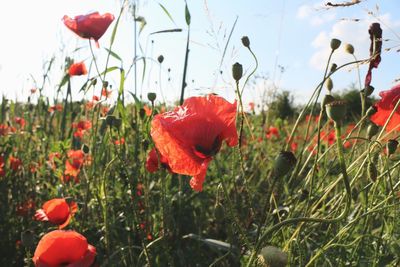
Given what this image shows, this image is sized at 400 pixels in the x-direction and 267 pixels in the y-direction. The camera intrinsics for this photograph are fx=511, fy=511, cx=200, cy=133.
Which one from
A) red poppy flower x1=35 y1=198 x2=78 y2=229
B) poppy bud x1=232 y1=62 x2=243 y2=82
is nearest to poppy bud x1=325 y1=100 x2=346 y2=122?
poppy bud x1=232 y1=62 x2=243 y2=82

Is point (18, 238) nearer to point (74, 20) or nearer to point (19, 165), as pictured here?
point (19, 165)

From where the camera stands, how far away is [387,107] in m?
1.13

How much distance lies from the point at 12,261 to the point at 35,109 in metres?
1.58

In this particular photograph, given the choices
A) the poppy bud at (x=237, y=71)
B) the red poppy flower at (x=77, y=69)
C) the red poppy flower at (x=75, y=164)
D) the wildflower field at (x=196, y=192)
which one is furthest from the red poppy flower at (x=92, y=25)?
the poppy bud at (x=237, y=71)

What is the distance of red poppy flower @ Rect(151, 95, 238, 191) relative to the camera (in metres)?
0.90

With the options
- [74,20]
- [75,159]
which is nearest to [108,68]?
[74,20]

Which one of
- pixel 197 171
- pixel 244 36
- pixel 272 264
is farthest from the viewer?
pixel 244 36

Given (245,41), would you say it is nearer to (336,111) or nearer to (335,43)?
(335,43)

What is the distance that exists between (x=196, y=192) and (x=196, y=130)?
94cm

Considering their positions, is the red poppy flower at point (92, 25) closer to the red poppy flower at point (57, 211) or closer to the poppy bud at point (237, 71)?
the red poppy flower at point (57, 211)

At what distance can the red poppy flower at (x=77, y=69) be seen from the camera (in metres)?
2.65

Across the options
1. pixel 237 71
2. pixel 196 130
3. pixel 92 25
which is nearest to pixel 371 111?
pixel 237 71

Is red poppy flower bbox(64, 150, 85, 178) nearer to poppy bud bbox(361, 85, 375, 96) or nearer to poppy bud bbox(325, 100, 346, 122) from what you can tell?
poppy bud bbox(361, 85, 375, 96)

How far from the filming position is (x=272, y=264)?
27.6 inches
